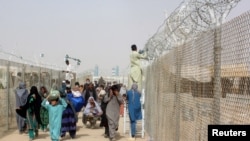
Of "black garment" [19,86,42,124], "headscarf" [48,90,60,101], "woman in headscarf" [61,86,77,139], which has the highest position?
"headscarf" [48,90,60,101]

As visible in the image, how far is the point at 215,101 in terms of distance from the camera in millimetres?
3277

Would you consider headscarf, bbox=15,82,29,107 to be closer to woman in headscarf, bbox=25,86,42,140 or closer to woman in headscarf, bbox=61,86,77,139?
woman in headscarf, bbox=25,86,42,140

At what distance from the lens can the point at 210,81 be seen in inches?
139

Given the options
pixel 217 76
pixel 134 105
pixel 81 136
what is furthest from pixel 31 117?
pixel 217 76

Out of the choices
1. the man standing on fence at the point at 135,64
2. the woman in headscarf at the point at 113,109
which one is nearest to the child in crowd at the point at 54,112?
the woman in headscarf at the point at 113,109

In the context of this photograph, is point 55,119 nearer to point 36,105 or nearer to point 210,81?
point 36,105

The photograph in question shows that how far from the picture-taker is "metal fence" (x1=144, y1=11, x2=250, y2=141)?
273cm

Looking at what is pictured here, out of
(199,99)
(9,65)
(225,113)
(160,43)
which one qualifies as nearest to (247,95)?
(225,113)

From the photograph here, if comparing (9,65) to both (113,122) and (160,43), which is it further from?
(160,43)

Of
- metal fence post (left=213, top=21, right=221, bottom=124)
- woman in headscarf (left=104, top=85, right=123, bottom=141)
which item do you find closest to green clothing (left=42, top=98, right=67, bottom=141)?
woman in headscarf (left=104, top=85, right=123, bottom=141)

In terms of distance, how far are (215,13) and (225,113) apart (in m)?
2.36

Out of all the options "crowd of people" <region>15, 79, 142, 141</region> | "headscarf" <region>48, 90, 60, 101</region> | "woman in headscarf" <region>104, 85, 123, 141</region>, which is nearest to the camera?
"headscarf" <region>48, 90, 60, 101</region>

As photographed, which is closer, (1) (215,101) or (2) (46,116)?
(1) (215,101)

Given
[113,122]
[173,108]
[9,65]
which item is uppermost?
[9,65]
